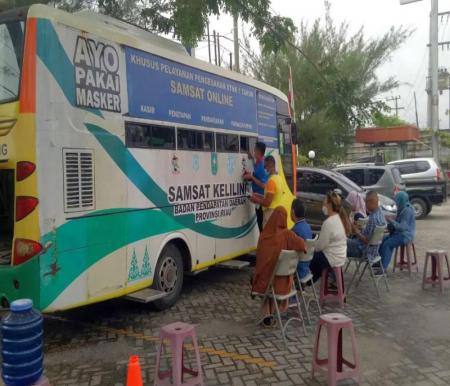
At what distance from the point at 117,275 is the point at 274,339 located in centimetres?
174

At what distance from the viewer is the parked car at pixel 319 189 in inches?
444

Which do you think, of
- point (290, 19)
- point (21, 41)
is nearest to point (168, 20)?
point (290, 19)

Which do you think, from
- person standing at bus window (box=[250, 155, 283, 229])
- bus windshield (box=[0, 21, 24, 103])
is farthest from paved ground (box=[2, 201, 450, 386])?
bus windshield (box=[0, 21, 24, 103])

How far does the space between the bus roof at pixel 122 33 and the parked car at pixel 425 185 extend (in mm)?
9977

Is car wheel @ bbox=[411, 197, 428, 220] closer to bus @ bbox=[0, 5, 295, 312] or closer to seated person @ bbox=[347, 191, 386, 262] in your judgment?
seated person @ bbox=[347, 191, 386, 262]

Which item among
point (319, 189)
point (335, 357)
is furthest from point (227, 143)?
point (319, 189)

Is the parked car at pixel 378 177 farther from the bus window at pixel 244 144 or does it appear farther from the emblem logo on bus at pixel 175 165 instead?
the emblem logo on bus at pixel 175 165

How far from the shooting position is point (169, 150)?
231 inches

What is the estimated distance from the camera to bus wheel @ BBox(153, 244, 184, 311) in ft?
19.0

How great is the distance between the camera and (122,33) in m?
5.33

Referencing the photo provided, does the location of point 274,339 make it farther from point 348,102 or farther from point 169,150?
point 348,102

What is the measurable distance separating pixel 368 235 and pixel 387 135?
19.5m

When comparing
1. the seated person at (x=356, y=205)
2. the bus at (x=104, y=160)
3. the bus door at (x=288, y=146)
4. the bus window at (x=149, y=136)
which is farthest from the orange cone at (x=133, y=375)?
the seated person at (x=356, y=205)

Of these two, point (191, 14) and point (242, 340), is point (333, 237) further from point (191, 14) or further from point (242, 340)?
point (191, 14)
